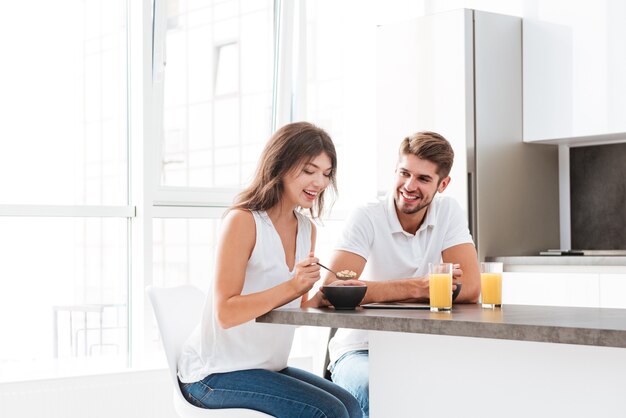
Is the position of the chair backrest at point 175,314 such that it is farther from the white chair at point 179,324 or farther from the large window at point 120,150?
the large window at point 120,150

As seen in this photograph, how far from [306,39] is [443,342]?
10.3 feet

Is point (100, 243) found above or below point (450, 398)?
above

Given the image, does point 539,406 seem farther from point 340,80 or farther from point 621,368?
point 340,80

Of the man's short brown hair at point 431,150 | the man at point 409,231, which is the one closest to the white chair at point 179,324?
the man at point 409,231

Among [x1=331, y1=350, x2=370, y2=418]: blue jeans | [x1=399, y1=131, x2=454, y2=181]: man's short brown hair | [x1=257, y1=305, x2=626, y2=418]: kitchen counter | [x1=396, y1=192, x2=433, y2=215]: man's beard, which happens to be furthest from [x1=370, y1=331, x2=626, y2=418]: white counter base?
[x1=399, y1=131, x2=454, y2=181]: man's short brown hair

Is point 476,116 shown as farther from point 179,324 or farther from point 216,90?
point 179,324

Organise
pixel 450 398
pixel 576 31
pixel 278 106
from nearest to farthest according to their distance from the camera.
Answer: pixel 450 398, pixel 576 31, pixel 278 106

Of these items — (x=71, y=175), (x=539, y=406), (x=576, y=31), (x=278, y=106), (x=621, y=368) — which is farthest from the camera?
(x=278, y=106)

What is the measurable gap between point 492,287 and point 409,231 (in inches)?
26.2

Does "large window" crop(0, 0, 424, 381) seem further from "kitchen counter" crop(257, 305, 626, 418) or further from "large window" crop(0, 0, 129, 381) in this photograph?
"kitchen counter" crop(257, 305, 626, 418)

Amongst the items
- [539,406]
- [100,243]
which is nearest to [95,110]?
[100,243]

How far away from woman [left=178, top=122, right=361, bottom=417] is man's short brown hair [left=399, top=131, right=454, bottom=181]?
0.39 m

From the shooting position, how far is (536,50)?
4664 millimetres

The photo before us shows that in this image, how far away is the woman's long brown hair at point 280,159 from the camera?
8.38ft
